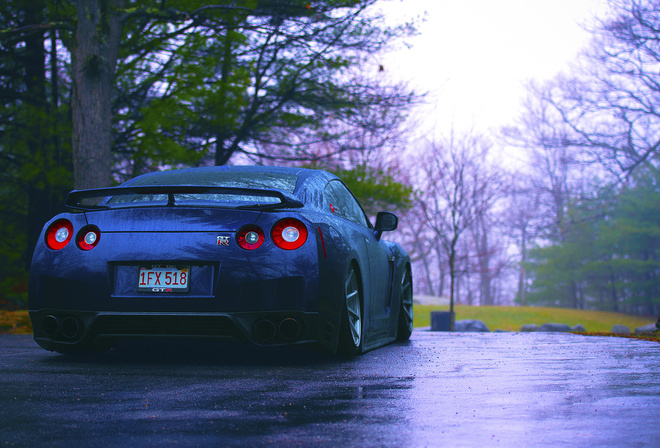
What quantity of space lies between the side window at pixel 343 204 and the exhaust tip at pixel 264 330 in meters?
1.15

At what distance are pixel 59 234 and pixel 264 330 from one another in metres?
1.51

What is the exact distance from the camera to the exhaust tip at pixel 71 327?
464 centimetres

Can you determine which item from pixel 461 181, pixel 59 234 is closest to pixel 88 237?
pixel 59 234

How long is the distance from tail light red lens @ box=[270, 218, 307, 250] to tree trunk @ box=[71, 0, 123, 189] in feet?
23.9

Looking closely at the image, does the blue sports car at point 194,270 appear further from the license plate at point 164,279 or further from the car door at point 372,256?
the car door at point 372,256

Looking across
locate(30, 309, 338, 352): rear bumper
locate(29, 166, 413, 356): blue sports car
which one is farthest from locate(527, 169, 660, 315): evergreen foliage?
locate(30, 309, 338, 352): rear bumper

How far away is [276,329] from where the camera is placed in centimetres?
442

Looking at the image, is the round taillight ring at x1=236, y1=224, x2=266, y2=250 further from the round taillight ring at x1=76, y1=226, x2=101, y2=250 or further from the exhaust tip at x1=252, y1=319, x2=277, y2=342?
the round taillight ring at x1=76, y1=226, x2=101, y2=250

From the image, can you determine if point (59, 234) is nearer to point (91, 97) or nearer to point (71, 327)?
point (71, 327)

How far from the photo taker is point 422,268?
152 ft

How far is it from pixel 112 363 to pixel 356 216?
7.51 ft

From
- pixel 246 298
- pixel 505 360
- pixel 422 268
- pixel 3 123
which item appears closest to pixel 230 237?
pixel 246 298

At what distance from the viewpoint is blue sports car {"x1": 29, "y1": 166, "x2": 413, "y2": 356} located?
438cm

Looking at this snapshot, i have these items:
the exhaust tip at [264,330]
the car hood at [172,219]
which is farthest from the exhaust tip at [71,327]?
the exhaust tip at [264,330]
